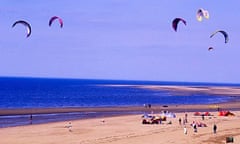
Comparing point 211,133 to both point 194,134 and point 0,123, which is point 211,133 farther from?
point 0,123

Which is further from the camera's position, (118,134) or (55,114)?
(55,114)

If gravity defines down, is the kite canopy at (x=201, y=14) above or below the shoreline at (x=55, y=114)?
above

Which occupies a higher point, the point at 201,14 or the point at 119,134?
the point at 201,14

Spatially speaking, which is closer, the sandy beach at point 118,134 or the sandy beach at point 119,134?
the sandy beach at point 119,134

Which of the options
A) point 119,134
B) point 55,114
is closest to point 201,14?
point 119,134

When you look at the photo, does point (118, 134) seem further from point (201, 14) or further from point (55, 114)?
point (55, 114)

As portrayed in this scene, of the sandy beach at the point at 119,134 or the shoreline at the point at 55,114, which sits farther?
the shoreline at the point at 55,114

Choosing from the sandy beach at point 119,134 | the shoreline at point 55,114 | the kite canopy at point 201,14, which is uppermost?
the kite canopy at point 201,14

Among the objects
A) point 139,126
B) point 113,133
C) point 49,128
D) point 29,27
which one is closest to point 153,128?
point 139,126

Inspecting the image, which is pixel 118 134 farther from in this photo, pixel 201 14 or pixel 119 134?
pixel 201 14

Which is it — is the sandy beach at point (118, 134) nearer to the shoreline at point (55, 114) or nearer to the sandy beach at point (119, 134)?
the sandy beach at point (119, 134)

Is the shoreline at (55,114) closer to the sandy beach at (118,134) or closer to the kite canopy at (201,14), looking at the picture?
the sandy beach at (118,134)

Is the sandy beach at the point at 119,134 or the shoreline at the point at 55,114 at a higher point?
the shoreline at the point at 55,114

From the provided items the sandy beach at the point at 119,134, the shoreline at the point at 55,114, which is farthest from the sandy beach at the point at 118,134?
the shoreline at the point at 55,114
